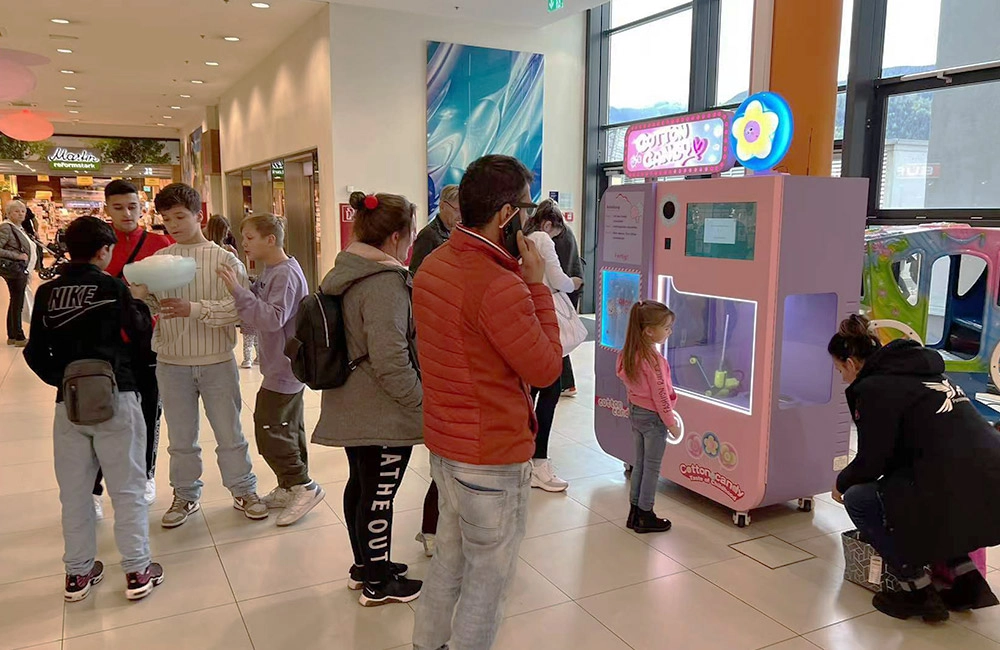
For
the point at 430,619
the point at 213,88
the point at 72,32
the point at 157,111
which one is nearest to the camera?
the point at 430,619

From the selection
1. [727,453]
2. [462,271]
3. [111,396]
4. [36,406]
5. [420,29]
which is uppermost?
[420,29]

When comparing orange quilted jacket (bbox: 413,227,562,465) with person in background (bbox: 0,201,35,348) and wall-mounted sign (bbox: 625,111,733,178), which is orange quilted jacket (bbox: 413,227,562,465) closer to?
wall-mounted sign (bbox: 625,111,733,178)

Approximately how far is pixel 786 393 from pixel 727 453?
0.42 meters

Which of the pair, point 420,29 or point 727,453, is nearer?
point 727,453

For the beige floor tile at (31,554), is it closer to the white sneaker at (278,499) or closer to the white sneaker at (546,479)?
the white sneaker at (278,499)

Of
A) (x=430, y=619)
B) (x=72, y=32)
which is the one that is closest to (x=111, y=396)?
(x=430, y=619)

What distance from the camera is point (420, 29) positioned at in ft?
26.6

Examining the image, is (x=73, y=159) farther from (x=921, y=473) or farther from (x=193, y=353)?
(x=921, y=473)

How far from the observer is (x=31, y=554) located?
3076mm

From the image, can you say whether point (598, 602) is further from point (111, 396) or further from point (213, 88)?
point (213, 88)

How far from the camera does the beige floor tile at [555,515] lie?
3.39 metres

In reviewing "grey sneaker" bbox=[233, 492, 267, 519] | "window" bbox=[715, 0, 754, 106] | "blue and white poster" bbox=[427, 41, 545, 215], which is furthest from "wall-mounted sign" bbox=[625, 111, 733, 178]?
"blue and white poster" bbox=[427, 41, 545, 215]

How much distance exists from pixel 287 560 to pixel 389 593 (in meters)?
0.59

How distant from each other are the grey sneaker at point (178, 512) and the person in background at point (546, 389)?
Result: 1.66m
